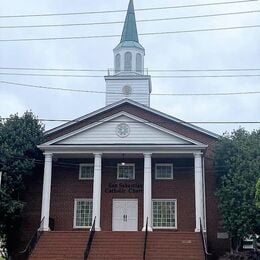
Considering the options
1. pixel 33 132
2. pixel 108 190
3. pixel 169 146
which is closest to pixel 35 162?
pixel 33 132

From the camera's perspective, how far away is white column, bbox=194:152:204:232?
26312mm

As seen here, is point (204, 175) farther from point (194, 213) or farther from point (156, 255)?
point (156, 255)

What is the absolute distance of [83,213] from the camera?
29.5 meters

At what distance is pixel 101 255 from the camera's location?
76.2ft

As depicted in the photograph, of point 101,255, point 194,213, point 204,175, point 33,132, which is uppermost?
point 33,132

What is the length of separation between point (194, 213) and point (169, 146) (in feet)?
14.3

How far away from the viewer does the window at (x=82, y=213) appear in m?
29.3

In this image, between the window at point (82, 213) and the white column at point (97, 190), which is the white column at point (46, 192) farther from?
the window at point (82, 213)

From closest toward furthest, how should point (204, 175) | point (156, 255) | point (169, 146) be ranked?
point (156, 255)
point (169, 146)
point (204, 175)

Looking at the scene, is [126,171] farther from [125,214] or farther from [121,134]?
[121,134]

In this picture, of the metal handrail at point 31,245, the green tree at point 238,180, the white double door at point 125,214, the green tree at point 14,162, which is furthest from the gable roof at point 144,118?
the metal handrail at point 31,245

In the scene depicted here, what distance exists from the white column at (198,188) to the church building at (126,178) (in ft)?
0.17

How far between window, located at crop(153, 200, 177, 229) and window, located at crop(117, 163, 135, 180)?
2.05 meters

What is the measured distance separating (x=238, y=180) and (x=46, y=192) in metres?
9.98
